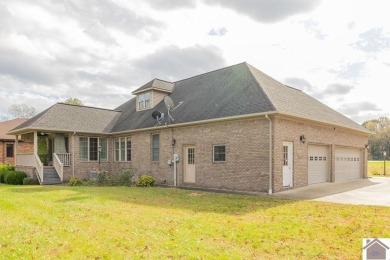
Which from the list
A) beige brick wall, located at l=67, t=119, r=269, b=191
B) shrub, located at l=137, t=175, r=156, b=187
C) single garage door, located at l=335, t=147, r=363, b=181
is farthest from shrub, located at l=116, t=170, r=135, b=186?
single garage door, located at l=335, t=147, r=363, b=181

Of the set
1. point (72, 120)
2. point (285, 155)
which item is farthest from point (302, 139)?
point (72, 120)

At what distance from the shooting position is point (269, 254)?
587 centimetres

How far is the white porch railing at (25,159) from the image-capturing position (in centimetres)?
2132

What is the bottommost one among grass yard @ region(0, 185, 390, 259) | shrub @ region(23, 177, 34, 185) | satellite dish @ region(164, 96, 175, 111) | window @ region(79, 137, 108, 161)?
shrub @ region(23, 177, 34, 185)

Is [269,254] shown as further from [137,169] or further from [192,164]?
[137,169]

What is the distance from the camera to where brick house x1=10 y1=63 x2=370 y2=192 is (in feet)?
47.7

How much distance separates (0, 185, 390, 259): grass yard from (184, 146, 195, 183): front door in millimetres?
6180

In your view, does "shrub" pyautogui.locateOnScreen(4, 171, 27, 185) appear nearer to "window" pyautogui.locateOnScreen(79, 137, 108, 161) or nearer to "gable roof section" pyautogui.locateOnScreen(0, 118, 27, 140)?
"window" pyautogui.locateOnScreen(79, 137, 108, 161)

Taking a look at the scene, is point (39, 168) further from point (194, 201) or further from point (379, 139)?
point (379, 139)

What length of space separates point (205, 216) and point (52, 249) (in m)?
4.29

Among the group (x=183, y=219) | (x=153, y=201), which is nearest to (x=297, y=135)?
(x=153, y=201)

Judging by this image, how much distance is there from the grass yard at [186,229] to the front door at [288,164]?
11.1 ft

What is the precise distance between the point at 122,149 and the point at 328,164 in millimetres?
14275

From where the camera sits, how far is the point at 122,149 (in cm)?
2316
